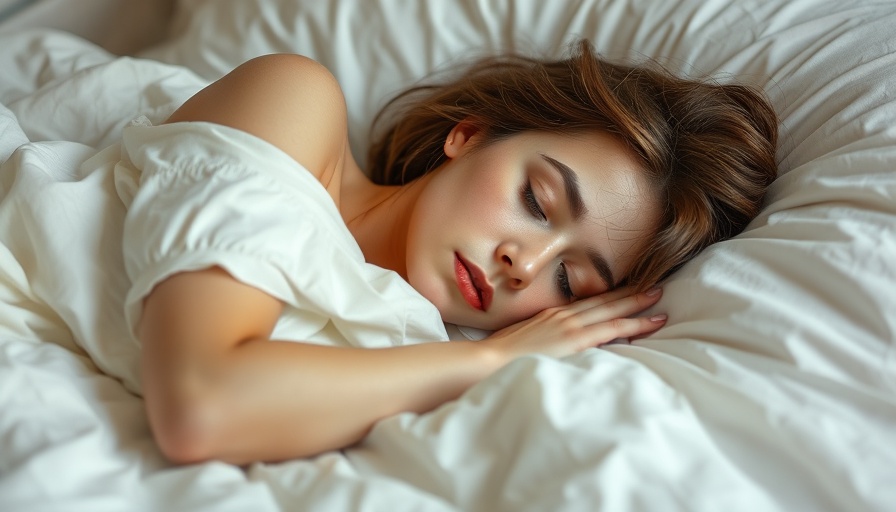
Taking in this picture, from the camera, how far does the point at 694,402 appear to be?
853 millimetres

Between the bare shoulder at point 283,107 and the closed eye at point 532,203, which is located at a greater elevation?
the bare shoulder at point 283,107

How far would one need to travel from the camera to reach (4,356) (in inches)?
34.4

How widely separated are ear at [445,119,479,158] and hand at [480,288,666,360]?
11.7 inches

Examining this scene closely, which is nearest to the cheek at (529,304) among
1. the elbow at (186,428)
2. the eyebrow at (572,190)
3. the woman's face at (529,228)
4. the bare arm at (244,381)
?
the woman's face at (529,228)

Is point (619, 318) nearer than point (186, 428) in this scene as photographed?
No

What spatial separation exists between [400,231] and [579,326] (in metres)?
0.33

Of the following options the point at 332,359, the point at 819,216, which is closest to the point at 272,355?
the point at 332,359

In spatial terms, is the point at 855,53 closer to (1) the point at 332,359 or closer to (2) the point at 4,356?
(1) the point at 332,359

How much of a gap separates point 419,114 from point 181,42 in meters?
0.56

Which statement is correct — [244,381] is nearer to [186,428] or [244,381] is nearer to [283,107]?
[186,428]

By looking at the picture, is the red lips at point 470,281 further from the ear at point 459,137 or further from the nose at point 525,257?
the ear at point 459,137

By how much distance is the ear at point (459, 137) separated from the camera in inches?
50.2

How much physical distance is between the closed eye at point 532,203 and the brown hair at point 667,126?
128 millimetres

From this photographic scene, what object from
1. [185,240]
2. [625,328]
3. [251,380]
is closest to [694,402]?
[625,328]
